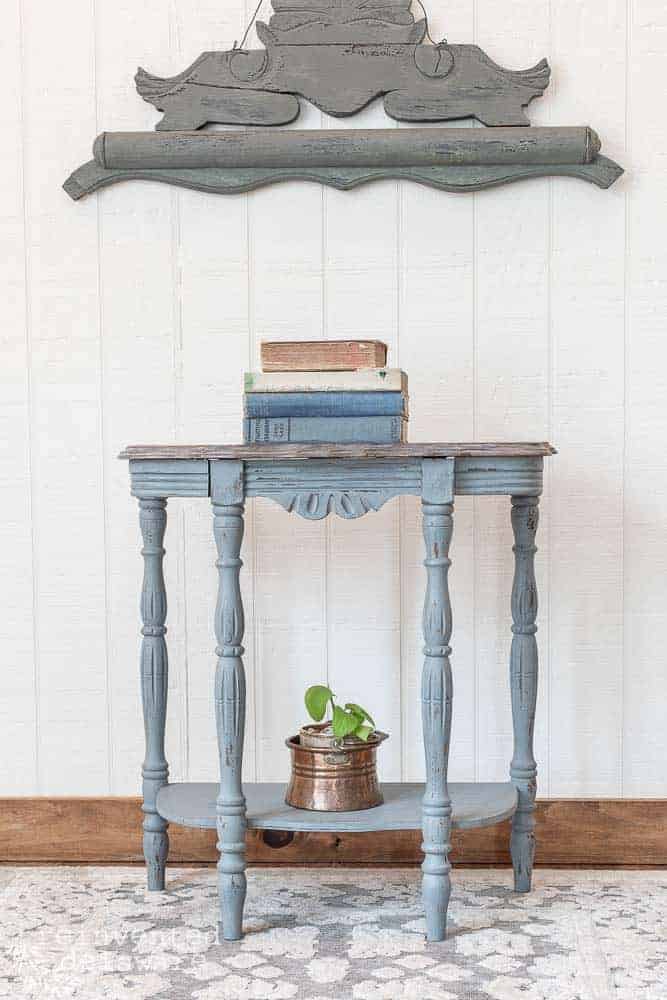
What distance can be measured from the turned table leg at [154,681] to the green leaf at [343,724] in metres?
0.38

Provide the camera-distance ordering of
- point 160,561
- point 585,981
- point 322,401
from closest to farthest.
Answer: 1. point 585,981
2. point 322,401
3. point 160,561

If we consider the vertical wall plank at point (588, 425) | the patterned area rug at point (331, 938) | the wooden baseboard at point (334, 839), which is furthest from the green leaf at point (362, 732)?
the vertical wall plank at point (588, 425)

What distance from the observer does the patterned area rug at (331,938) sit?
1913mm

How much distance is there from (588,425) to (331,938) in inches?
45.9

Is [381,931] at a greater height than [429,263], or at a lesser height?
lesser

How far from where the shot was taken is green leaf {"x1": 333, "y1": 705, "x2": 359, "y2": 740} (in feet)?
7.07

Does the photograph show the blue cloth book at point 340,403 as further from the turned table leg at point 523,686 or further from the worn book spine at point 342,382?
the turned table leg at point 523,686

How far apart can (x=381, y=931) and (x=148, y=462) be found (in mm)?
949

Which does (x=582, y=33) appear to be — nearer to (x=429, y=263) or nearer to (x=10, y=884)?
(x=429, y=263)

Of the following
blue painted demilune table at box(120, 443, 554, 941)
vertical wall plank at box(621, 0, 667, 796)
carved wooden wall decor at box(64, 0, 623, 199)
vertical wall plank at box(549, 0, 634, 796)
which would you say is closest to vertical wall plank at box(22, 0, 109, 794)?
carved wooden wall decor at box(64, 0, 623, 199)

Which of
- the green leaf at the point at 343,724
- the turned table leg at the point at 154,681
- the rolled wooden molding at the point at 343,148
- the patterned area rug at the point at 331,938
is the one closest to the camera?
the patterned area rug at the point at 331,938

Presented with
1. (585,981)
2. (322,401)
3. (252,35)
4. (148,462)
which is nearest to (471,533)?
(322,401)

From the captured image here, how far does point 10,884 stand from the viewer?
2447mm

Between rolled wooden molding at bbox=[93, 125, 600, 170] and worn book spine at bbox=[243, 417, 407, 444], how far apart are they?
0.66 meters
